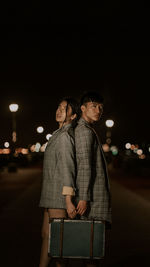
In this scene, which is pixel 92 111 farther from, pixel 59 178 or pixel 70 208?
pixel 70 208

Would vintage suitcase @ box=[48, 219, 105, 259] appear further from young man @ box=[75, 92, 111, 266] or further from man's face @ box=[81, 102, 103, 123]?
man's face @ box=[81, 102, 103, 123]

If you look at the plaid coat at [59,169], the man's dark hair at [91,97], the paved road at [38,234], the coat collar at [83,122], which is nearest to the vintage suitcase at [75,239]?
the plaid coat at [59,169]

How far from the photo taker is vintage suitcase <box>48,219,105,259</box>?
3.83m

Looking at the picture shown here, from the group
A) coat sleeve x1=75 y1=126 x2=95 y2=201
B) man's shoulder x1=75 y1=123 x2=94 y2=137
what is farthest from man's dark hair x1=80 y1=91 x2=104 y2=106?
coat sleeve x1=75 y1=126 x2=95 y2=201

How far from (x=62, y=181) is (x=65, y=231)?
0.46 m

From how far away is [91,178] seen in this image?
3.96 metres

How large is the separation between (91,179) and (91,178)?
0.4 inches

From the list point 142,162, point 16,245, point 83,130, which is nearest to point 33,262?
point 16,245

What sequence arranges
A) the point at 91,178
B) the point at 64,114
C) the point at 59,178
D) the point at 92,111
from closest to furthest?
the point at 91,178, the point at 59,178, the point at 92,111, the point at 64,114

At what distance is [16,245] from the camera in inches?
259

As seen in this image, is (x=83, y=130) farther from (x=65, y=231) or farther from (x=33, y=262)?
(x=33, y=262)

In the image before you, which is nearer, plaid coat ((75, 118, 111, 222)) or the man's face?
plaid coat ((75, 118, 111, 222))

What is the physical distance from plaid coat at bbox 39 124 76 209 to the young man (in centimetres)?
8

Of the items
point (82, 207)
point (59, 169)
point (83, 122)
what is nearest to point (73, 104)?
point (83, 122)
